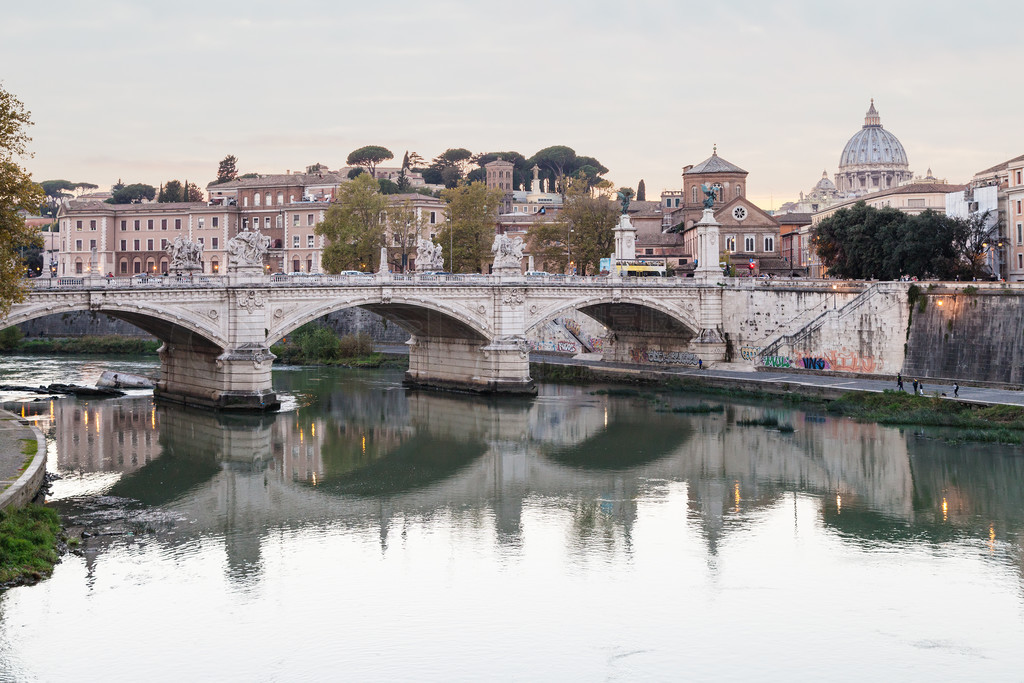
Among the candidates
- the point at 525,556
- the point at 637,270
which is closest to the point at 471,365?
the point at 637,270

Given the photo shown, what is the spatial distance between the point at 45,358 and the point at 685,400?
33514mm

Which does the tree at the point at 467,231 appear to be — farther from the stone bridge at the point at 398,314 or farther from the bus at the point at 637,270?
the bus at the point at 637,270

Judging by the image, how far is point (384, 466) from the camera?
2786cm

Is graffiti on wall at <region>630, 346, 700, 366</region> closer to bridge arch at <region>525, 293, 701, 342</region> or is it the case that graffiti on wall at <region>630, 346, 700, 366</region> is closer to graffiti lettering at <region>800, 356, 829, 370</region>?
bridge arch at <region>525, 293, 701, 342</region>

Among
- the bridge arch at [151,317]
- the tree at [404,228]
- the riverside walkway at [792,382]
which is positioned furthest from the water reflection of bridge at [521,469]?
the tree at [404,228]

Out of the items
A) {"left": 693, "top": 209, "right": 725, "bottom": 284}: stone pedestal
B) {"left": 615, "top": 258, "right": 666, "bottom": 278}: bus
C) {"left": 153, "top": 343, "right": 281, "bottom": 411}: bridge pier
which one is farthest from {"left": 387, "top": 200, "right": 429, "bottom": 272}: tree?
{"left": 153, "top": 343, "right": 281, "bottom": 411}: bridge pier

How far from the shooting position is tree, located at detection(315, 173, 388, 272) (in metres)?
57.1

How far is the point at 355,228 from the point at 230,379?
2393cm

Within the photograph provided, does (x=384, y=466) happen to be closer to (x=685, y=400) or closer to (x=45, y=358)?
(x=685, y=400)

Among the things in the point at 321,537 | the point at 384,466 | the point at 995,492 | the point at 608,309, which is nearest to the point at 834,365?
the point at 608,309

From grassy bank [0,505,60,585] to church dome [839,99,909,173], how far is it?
382ft

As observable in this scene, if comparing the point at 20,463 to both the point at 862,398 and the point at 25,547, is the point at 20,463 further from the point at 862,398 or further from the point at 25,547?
the point at 862,398

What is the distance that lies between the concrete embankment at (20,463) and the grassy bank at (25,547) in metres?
0.31

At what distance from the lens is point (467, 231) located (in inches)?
2272
